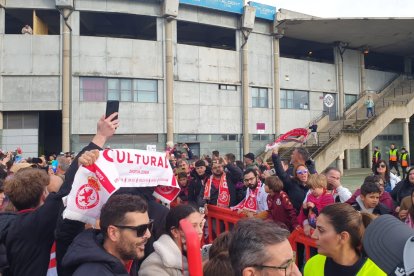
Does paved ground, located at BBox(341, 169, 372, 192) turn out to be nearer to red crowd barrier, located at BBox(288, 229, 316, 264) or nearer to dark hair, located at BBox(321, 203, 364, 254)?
red crowd barrier, located at BBox(288, 229, 316, 264)

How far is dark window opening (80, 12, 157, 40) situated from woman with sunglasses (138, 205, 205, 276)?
69.4ft

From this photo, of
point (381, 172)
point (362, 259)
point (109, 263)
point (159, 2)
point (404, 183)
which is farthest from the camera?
point (159, 2)

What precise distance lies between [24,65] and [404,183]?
2015 cm

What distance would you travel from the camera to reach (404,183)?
603 cm

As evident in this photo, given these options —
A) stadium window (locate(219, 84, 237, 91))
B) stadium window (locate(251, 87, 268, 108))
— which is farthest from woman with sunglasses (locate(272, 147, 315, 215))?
stadium window (locate(251, 87, 268, 108))

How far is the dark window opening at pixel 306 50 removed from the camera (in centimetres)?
2881

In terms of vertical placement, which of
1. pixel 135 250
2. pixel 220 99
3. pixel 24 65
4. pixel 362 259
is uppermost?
pixel 24 65

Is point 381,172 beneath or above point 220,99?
beneath

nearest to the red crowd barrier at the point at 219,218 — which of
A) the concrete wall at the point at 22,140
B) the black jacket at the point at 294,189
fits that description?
the black jacket at the point at 294,189

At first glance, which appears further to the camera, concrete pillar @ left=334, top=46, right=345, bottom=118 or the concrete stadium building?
concrete pillar @ left=334, top=46, right=345, bottom=118

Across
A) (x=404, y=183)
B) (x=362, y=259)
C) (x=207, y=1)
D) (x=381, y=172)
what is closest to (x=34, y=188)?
(x=362, y=259)

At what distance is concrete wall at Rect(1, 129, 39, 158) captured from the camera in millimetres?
19953

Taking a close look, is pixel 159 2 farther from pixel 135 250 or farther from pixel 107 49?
pixel 135 250

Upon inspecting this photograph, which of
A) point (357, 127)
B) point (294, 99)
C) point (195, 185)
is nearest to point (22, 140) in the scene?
point (195, 185)
